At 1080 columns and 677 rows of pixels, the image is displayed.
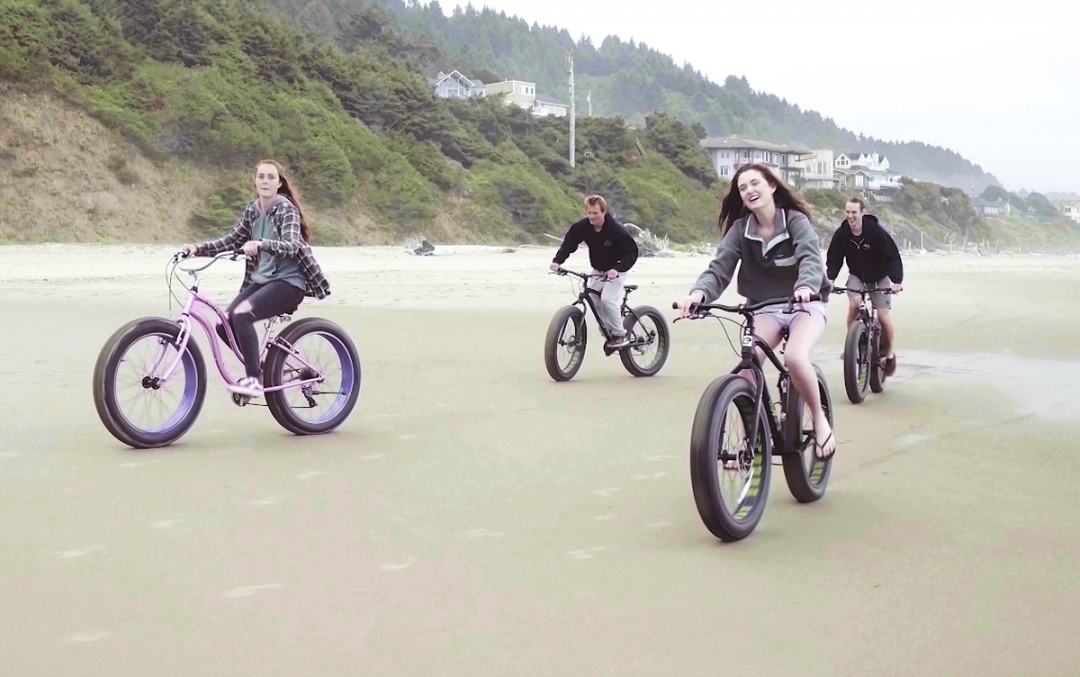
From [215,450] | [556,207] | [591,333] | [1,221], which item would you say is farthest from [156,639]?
[556,207]

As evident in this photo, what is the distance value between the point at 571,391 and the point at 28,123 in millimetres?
33239

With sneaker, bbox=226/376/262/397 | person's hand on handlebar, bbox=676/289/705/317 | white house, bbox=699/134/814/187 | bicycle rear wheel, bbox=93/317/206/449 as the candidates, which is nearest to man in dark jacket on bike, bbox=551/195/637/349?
sneaker, bbox=226/376/262/397

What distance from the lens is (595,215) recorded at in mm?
10102

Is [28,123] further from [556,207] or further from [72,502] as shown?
[72,502]

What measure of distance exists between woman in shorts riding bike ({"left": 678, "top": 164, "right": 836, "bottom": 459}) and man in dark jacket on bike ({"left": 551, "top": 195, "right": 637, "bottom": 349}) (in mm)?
4598

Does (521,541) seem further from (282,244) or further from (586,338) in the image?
(586,338)

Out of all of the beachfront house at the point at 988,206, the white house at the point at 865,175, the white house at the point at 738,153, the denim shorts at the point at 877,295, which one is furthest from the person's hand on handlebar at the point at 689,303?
the beachfront house at the point at 988,206

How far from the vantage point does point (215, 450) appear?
259 inches

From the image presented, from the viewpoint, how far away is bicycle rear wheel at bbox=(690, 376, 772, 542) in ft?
14.5

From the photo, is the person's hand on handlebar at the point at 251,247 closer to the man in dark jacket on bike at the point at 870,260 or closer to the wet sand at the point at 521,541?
the wet sand at the point at 521,541

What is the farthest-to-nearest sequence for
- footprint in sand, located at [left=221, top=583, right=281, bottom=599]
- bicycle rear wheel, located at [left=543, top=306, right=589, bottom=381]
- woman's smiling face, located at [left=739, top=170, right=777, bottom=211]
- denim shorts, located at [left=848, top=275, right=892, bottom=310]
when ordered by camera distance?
bicycle rear wheel, located at [left=543, top=306, right=589, bottom=381] < denim shorts, located at [left=848, top=275, right=892, bottom=310] < woman's smiling face, located at [left=739, top=170, right=777, bottom=211] < footprint in sand, located at [left=221, top=583, right=281, bottom=599]

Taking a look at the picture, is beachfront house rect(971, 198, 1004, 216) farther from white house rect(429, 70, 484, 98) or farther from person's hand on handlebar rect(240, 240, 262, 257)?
person's hand on handlebar rect(240, 240, 262, 257)

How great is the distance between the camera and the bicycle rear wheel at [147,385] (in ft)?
20.6

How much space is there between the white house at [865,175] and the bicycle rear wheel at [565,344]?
107652mm
